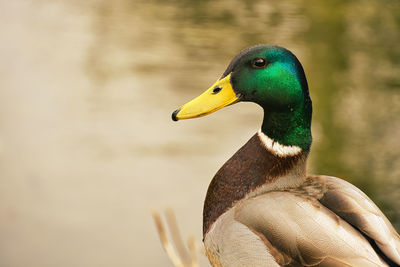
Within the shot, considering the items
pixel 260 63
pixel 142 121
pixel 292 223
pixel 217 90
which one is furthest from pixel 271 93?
pixel 142 121

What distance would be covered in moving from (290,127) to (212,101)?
0.32 m

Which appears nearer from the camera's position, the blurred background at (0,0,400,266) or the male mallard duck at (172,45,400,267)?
the male mallard duck at (172,45,400,267)

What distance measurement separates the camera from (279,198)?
2342mm

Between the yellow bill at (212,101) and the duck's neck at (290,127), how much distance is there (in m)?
0.16

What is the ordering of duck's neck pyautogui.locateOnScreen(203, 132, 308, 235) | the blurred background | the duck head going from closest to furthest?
the duck head, duck's neck pyautogui.locateOnScreen(203, 132, 308, 235), the blurred background

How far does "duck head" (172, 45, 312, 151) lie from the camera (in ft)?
7.89

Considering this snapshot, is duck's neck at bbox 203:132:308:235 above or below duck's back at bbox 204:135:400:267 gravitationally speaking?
above

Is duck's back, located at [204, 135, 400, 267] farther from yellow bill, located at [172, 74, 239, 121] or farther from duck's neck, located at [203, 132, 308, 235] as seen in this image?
yellow bill, located at [172, 74, 239, 121]

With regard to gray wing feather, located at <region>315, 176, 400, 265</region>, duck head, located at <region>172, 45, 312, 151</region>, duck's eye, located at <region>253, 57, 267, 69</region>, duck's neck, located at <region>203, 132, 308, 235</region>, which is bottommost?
gray wing feather, located at <region>315, 176, 400, 265</region>

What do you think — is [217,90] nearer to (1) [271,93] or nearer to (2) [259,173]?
(1) [271,93]

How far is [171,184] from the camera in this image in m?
7.77

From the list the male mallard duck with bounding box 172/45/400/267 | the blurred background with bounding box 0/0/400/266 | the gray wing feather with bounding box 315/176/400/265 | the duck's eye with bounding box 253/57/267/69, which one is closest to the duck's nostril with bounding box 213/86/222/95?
the male mallard duck with bounding box 172/45/400/267

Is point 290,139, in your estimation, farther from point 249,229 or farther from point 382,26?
point 382,26

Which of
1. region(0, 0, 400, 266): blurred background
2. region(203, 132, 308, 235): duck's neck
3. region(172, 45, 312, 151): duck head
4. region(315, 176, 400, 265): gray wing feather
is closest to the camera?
region(315, 176, 400, 265): gray wing feather
